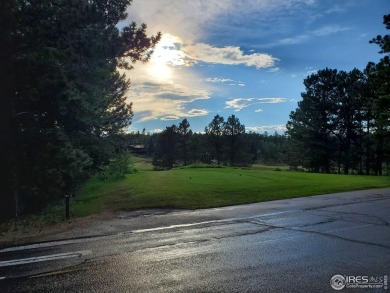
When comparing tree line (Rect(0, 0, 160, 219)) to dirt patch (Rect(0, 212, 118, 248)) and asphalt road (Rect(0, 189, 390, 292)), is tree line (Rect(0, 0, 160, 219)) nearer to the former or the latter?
dirt patch (Rect(0, 212, 118, 248))

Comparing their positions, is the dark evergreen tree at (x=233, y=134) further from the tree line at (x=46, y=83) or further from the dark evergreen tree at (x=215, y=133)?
the tree line at (x=46, y=83)

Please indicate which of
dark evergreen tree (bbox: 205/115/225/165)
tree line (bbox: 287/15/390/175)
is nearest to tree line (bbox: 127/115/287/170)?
dark evergreen tree (bbox: 205/115/225/165)

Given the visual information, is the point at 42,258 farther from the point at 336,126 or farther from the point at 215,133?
the point at 215,133

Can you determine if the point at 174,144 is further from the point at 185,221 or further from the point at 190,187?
the point at 185,221

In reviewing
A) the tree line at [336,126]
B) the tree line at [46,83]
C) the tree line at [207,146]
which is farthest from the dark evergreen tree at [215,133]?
the tree line at [46,83]

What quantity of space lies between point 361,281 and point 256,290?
186 cm

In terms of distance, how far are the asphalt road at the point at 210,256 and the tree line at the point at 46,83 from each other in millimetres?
4822

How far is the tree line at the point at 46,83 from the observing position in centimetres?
1441

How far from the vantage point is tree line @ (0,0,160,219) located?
14.4 metres

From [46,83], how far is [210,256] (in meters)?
10.8

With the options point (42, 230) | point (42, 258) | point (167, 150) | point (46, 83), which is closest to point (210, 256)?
point (42, 258)

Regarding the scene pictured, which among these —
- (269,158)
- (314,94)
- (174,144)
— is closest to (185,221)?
(314,94)

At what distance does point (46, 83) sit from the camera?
1441cm

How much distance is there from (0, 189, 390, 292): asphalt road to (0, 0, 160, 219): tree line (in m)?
4.82
